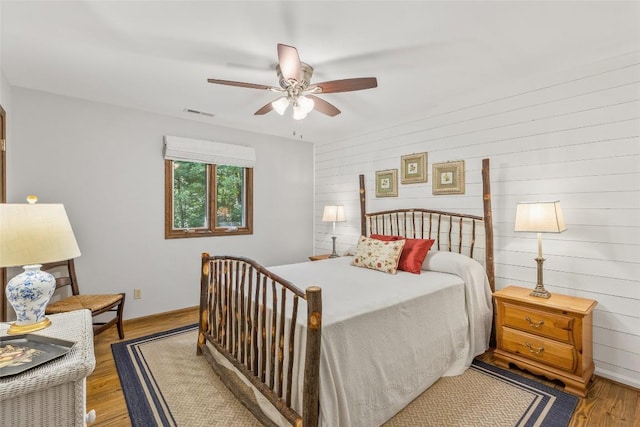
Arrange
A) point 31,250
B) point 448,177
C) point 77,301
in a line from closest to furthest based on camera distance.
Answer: point 31,250, point 77,301, point 448,177

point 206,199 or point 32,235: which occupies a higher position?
point 206,199

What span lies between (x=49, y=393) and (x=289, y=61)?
1.97m

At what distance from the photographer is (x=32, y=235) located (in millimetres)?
1428

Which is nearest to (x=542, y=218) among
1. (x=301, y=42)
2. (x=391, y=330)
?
(x=391, y=330)

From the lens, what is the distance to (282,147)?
4.86 m

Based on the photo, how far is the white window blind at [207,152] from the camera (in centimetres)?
374

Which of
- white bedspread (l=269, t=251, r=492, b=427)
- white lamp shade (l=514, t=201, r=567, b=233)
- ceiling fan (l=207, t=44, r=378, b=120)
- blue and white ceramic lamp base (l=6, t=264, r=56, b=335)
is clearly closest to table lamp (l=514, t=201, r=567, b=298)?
white lamp shade (l=514, t=201, r=567, b=233)

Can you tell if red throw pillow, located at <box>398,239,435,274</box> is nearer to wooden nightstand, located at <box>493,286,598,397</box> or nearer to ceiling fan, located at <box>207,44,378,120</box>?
wooden nightstand, located at <box>493,286,598,397</box>

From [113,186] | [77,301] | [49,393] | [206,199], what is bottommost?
[77,301]

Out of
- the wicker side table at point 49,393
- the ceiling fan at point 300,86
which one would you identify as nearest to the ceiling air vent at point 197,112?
the ceiling fan at point 300,86

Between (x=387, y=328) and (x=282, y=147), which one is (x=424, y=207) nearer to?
(x=387, y=328)

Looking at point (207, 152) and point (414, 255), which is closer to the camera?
point (414, 255)

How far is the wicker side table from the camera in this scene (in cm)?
111

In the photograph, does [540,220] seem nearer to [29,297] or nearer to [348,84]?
[348,84]
